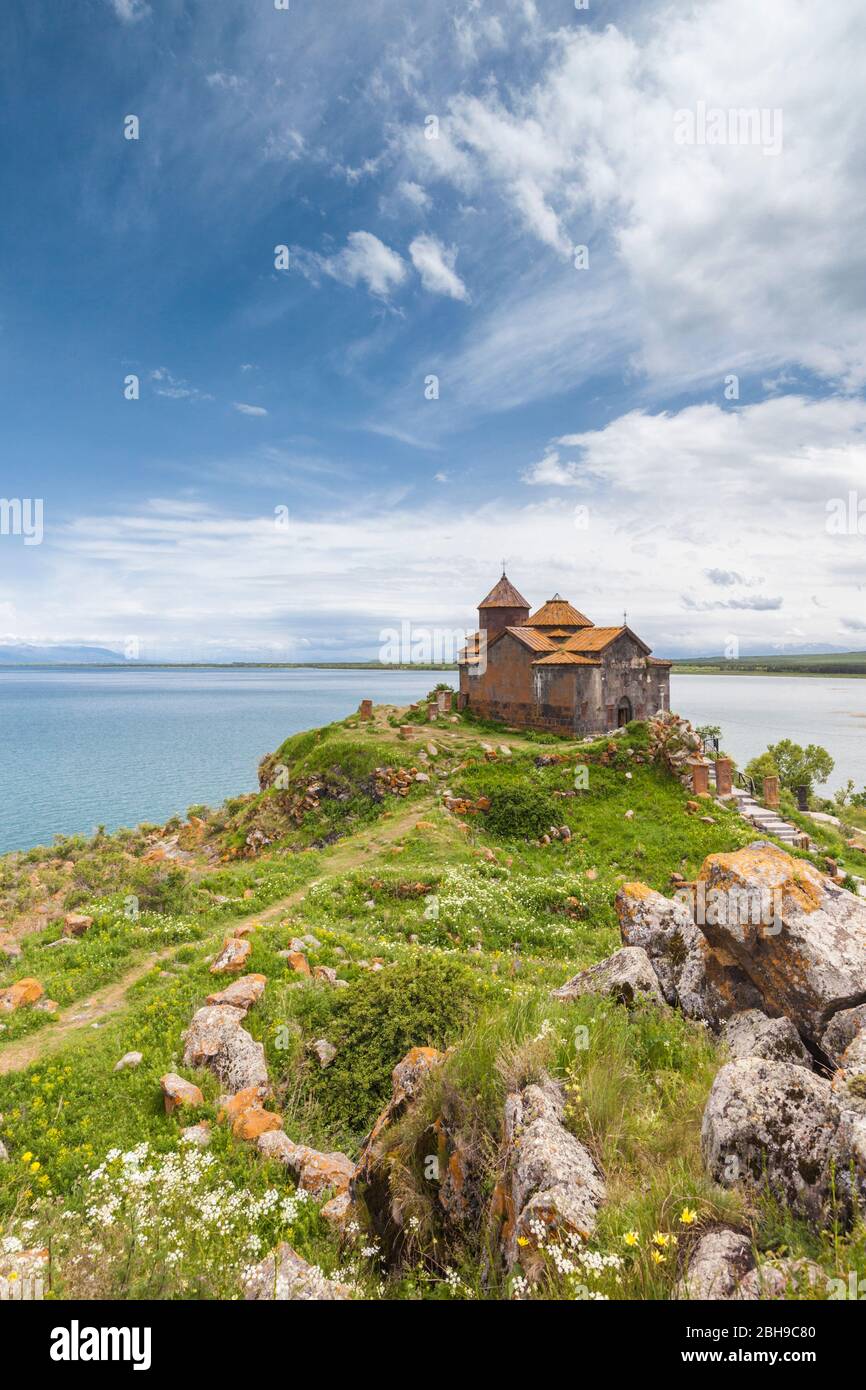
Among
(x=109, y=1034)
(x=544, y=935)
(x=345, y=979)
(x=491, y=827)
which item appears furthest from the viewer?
(x=491, y=827)

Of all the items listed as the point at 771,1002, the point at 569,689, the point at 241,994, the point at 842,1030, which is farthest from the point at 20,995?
the point at 569,689

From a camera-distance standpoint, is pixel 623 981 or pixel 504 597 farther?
pixel 504 597

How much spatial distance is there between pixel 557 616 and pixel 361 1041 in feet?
96.4

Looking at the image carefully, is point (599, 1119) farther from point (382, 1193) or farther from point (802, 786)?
point (802, 786)

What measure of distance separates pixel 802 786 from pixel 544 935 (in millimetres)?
38266

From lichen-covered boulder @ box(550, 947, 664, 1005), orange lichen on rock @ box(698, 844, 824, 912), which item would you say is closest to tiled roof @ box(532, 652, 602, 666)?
lichen-covered boulder @ box(550, 947, 664, 1005)

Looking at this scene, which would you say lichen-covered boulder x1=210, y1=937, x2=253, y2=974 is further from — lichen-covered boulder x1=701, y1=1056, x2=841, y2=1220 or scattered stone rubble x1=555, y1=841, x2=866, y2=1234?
lichen-covered boulder x1=701, y1=1056, x2=841, y2=1220

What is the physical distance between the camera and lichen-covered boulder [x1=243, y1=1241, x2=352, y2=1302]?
4.20 m

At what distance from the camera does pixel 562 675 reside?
3044cm

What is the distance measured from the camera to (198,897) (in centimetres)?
1606

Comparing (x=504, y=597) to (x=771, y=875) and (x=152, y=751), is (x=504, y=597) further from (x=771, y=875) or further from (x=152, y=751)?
(x=152, y=751)

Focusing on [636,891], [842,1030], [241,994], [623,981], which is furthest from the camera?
[241,994]

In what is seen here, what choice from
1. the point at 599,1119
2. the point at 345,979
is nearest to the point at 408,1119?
the point at 599,1119
